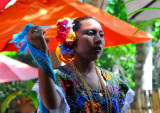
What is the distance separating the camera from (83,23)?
2.31 metres

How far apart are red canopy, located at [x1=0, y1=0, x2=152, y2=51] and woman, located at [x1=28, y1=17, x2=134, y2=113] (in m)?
1.47

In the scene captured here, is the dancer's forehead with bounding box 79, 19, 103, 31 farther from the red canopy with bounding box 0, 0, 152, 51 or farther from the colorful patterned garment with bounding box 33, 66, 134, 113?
the red canopy with bounding box 0, 0, 152, 51

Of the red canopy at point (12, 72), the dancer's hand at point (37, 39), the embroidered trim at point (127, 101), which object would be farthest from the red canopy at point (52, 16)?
the red canopy at point (12, 72)

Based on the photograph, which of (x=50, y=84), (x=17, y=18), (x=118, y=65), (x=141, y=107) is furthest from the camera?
(x=118, y=65)

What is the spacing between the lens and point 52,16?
13.3 ft

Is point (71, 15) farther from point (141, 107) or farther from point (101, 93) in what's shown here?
point (141, 107)

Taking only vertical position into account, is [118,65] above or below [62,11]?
below

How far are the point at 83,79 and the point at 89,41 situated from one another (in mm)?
279

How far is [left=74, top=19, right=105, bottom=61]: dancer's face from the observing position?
2158 mm

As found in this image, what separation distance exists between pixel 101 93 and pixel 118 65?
47.5 feet

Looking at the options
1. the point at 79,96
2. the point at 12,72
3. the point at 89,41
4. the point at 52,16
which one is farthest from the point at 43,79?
the point at 12,72

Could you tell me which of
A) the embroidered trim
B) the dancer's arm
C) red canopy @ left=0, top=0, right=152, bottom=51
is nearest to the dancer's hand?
the dancer's arm

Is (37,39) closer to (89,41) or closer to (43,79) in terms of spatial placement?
(43,79)

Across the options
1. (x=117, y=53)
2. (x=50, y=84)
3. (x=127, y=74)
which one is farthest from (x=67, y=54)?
(x=127, y=74)
